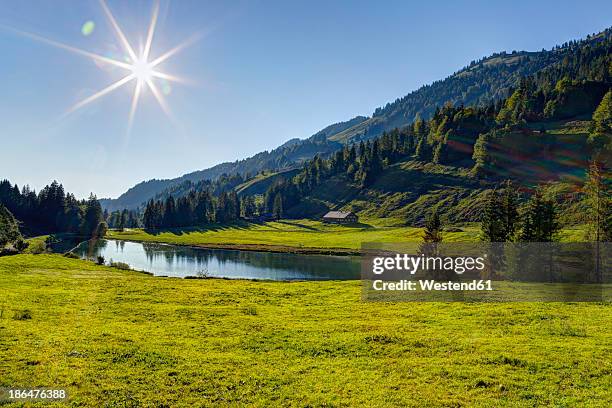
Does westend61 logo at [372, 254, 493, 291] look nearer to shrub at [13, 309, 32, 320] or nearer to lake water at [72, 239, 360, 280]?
lake water at [72, 239, 360, 280]

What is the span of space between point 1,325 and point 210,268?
79863mm

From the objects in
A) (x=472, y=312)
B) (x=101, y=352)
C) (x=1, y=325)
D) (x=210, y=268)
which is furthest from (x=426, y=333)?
(x=210, y=268)

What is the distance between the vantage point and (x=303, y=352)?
25.0 meters

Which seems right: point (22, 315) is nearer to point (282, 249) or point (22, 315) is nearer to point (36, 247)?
point (36, 247)

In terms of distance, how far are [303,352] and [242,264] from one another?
91.8 metres

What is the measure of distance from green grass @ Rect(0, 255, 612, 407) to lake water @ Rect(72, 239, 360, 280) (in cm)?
5023

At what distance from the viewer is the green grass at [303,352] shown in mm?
18484

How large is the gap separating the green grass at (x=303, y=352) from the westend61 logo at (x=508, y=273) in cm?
1172

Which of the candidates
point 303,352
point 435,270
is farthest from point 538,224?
point 303,352

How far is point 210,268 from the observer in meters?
107

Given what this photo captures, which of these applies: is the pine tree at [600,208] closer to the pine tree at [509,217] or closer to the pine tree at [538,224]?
the pine tree at [538,224]

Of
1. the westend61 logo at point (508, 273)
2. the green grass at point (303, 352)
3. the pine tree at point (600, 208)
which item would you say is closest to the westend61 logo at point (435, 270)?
the westend61 logo at point (508, 273)

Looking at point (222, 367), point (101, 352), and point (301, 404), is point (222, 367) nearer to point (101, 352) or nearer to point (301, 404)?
point (301, 404)

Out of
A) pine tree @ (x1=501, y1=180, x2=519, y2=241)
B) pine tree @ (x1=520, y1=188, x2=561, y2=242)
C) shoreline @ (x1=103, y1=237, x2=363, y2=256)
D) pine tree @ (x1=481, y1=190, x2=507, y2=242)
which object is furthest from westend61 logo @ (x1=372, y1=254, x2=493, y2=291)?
shoreline @ (x1=103, y1=237, x2=363, y2=256)
